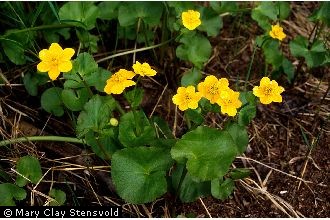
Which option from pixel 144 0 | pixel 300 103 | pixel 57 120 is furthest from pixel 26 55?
pixel 300 103

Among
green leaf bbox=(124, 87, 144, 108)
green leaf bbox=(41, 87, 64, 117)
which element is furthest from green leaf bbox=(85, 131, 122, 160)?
green leaf bbox=(41, 87, 64, 117)

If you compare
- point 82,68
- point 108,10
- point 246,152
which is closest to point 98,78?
point 82,68

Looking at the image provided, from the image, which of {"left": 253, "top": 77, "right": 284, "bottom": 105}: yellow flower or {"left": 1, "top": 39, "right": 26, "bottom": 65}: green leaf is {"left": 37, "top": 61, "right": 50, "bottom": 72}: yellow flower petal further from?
{"left": 253, "top": 77, "right": 284, "bottom": 105}: yellow flower

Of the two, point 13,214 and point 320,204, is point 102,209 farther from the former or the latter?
point 320,204

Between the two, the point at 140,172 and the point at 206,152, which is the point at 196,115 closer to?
the point at 206,152

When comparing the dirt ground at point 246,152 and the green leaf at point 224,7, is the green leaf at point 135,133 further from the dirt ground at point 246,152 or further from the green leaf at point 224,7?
the green leaf at point 224,7

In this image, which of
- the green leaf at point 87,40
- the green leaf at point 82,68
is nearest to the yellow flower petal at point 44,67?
the green leaf at point 82,68

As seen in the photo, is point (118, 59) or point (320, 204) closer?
point (320, 204)
